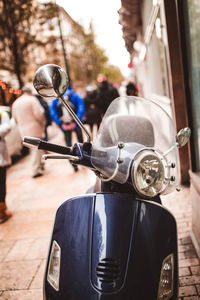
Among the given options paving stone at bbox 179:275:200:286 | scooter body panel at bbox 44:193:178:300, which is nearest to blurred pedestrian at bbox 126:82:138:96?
paving stone at bbox 179:275:200:286

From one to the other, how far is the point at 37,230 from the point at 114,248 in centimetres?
275

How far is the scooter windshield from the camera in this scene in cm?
182

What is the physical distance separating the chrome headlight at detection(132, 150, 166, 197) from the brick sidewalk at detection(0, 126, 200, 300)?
1.28 m

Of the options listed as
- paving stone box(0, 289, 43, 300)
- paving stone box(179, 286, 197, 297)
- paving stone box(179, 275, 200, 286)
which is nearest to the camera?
paving stone box(179, 286, 197, 297)

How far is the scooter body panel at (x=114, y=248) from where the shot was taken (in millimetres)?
1658

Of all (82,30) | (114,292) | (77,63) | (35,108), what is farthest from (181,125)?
(77,63)

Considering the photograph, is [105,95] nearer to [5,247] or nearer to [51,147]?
[5,247]

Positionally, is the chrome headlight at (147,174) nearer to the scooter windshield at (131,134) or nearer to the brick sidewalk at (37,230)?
the scooter windshield at (131,134)

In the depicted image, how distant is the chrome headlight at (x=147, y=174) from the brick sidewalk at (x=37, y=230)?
1276 mm

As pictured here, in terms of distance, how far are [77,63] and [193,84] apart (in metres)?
38.3

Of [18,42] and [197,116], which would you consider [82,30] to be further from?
[197,116]

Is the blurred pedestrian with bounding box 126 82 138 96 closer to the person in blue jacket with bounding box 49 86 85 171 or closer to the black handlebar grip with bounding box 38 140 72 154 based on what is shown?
the person in blue jacket with bounding box 49 86 85 171

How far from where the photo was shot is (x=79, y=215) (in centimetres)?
190

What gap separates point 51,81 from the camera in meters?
1.80
